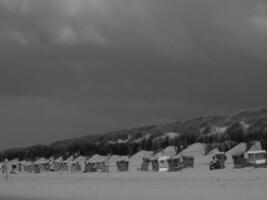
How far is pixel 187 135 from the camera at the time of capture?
63438 millimetres

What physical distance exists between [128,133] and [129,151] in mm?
14850

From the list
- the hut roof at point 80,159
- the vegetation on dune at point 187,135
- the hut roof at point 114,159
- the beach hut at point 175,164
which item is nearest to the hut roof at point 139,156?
the hut roof at point 114,159

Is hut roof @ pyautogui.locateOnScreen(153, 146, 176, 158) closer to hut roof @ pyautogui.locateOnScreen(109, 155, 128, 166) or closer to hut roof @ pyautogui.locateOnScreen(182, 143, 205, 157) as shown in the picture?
hut roof @ pyautogui.locateOnScreen(182, 143, 205, 157)

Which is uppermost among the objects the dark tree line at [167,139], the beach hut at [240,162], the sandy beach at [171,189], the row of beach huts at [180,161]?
the dark tree line at [167,139]

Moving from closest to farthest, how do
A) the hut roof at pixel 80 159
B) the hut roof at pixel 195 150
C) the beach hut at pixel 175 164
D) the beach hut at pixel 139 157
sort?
the beach hut at pixel 175 164, the hut roof at pixel 195 150, the beach hut at pixel 139 157, the hut roof at pixel 80 159

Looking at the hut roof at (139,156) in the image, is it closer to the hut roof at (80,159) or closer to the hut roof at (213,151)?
the hut roof at (213,151)

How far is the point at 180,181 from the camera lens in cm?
2877

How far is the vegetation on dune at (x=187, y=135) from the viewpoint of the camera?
54719 millimetres

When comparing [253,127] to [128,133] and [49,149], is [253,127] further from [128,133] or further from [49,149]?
[49,149]

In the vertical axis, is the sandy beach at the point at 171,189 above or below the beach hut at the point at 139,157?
below

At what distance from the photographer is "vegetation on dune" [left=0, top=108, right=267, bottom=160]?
54719 millimetres

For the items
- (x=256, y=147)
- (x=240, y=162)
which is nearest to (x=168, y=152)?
(x=256, y=147)

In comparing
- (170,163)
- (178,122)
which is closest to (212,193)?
(170,163)

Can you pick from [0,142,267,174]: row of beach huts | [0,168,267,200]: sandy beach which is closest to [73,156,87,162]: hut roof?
[0,142,267,174]: row of beach huts
